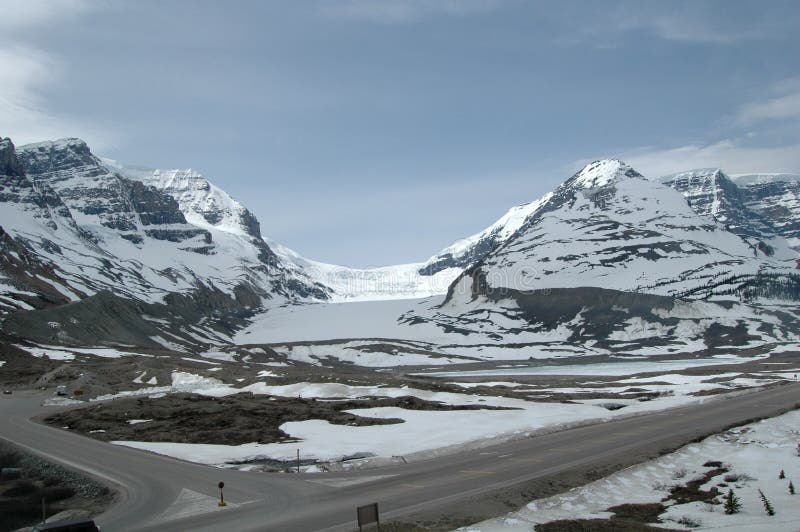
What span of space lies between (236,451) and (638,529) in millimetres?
27492

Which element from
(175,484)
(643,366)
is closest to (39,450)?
(175,484)

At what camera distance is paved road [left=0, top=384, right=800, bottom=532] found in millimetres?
27062

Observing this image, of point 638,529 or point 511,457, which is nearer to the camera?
point 638,529

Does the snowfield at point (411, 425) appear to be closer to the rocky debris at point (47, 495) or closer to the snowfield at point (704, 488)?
Result: the rocky debris at point (47, 495)

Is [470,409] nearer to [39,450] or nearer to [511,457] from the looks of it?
[511,457]

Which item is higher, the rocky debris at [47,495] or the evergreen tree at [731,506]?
the rocky debris at [47,495]

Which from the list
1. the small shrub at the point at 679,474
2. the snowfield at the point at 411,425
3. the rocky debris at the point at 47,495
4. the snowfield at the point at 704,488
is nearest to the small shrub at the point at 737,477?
the snowfield at the point at 704,488

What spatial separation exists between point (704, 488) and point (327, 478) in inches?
716

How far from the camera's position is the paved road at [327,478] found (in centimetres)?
2706

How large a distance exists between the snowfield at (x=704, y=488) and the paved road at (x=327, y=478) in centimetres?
242

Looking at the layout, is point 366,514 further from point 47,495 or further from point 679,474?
point 47,495

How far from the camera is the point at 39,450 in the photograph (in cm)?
4469

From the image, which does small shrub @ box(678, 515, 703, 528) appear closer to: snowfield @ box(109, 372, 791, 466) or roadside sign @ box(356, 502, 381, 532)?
roadside sign @ box(356, 502, 381, 532)

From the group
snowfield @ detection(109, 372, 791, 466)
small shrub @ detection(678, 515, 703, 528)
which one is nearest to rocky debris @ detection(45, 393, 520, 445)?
snowfield @ detection(109, 372, 791, 466)
